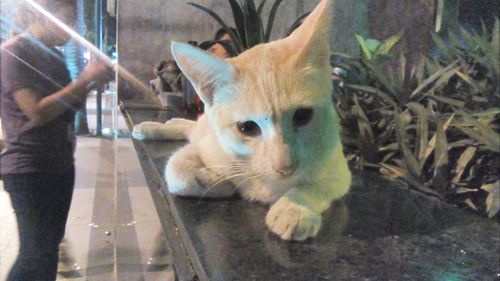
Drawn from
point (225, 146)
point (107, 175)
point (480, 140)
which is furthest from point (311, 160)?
point (107, 175)

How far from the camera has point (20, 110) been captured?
0.95m

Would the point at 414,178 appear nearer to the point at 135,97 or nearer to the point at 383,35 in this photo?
the point at 383,35

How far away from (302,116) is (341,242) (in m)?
0.15

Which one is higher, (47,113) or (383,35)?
(383,35)

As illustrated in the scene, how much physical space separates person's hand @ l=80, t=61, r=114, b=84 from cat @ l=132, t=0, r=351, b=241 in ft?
1.64

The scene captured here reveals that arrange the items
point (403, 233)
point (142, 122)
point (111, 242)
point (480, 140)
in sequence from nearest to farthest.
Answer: point (403, 233), point (480, 140), point (142, 122), point (111, 242)

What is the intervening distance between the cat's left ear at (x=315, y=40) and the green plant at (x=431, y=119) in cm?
24

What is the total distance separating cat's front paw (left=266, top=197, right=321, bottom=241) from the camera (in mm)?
452

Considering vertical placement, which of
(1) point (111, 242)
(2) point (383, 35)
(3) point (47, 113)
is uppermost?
(2) point (383, 35)

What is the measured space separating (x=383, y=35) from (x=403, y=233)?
44 centimetres

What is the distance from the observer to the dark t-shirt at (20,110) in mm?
927

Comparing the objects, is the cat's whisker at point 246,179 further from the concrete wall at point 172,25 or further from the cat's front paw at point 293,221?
the concrete wall at point 172,25

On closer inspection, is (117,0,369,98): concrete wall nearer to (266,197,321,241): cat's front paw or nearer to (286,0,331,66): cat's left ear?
(286,0,331,66): cat's left ear

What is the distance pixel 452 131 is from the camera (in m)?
0.74
